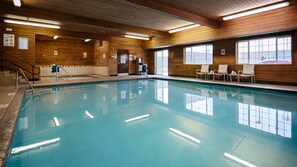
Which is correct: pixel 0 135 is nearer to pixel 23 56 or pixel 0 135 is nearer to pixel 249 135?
pixel 249 135

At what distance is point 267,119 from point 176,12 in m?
4.41

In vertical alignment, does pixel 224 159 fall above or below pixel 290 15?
below

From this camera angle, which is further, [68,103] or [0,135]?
[68,103]

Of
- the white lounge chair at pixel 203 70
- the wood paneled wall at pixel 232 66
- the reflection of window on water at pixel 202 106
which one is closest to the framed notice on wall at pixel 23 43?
the reflection of window on water at pixel 202 106

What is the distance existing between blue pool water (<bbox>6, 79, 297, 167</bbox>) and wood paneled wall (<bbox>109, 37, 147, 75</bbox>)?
8239mm

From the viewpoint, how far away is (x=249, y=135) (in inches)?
108

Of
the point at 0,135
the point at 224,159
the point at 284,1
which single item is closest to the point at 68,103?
the point at 0,135

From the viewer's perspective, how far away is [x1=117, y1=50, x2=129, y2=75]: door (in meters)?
12.9

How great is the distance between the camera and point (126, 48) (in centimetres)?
1318

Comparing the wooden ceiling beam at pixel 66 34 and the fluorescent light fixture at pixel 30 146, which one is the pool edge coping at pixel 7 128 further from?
the wooden ceiling beam at pixel 66 34

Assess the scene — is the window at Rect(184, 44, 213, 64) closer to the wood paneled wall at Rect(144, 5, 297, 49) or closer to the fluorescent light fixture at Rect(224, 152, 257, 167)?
the wood paneled wall at Rect(144, 5, 297, 49)

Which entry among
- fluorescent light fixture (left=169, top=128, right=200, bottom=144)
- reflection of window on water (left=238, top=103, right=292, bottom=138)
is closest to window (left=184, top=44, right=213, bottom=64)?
reflection of window on water (left=238, top=103, right=292, bottom=138)

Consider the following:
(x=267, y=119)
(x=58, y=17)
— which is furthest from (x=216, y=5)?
(x=58, y=17)

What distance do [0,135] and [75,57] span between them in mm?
13056
